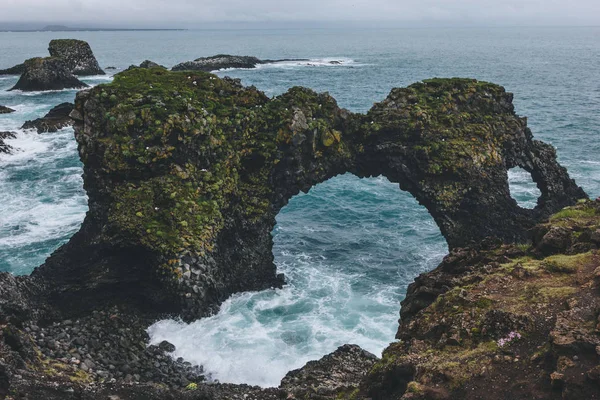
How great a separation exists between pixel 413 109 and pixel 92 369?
33.5m

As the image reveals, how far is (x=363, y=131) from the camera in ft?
151

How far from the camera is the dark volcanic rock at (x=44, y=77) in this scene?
119000mm

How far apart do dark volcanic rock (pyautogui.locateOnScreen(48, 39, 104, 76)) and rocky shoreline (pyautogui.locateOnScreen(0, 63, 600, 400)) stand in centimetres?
11166

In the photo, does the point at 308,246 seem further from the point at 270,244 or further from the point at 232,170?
the point at 232,170

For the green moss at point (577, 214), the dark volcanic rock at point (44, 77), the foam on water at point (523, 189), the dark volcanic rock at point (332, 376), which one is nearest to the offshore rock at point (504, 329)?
the green moss at point (577, 214)

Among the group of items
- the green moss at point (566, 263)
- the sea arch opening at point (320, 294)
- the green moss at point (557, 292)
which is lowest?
the sea arch opening at point (320, 294)

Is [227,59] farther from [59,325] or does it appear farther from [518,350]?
[518,350]

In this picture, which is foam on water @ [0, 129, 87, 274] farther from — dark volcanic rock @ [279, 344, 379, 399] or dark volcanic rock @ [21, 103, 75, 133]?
dark volcanic rock @ [279, 344, 379, 399]

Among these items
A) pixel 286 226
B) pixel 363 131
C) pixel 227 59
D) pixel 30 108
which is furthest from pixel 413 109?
pixel 227 59

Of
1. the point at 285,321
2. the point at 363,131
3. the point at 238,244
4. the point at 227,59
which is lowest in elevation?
the point at 285,321

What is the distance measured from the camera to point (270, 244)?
42.5 meters

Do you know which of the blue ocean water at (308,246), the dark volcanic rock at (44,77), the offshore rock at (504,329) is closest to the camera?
the offshore rock at (504,329)

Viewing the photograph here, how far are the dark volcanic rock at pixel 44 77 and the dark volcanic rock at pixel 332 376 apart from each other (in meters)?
116

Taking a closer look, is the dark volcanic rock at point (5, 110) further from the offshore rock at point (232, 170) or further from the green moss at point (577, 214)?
the green moss at point (577, 214)
